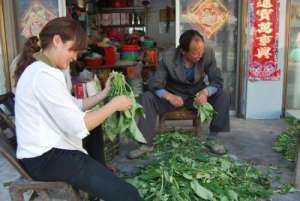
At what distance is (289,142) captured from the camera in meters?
3.62

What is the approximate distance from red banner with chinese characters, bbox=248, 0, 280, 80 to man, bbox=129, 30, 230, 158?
113cm

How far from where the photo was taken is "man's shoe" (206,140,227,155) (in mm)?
3579

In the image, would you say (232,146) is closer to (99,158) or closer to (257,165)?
(257,165)

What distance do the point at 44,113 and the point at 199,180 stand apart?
4.32ft

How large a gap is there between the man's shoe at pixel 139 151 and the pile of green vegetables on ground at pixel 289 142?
1.28 meters

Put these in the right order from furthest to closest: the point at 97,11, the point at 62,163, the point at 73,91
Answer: the point at 97,11, the point at 73,91, the point at 62,163

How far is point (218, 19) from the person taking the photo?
187 inches

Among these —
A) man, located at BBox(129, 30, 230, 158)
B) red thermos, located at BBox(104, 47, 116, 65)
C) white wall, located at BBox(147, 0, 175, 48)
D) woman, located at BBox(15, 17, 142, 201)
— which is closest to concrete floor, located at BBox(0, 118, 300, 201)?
man, located at BBox(129, 30, 230, 158)

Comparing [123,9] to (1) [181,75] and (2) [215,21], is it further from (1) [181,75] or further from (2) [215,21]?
(1) [181,75]

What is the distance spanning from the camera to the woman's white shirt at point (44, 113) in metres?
1.76

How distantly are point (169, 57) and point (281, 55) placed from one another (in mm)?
1759

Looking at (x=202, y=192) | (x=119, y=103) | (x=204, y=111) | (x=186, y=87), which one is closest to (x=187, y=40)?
(x=186, y=87)

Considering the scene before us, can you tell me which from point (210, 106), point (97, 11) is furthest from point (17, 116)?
point (97, 11)

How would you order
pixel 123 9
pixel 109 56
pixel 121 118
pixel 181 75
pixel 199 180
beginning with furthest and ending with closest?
pixel 123 9 < pixel 109 56 < pixel 181 75 < pixel 199 180 < pixel 121 118
